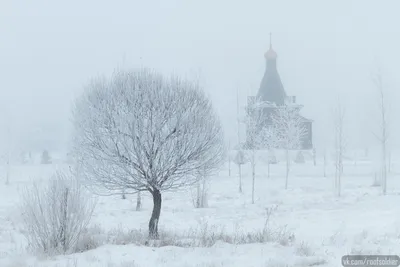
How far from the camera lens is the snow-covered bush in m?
11.2

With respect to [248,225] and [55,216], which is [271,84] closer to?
[248,225]

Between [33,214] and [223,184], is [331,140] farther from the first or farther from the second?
[33,214]

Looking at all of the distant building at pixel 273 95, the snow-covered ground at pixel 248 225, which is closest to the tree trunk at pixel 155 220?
the snow-covered ground at pixel 248 225

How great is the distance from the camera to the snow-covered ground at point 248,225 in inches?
392

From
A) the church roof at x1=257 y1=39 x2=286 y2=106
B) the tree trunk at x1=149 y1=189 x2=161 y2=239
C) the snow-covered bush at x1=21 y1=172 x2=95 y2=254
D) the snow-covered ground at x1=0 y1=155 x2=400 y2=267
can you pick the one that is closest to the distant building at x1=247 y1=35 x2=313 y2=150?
the church roof at x1=257 y1=39 x2=286 y2=106

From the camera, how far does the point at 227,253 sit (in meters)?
10.5

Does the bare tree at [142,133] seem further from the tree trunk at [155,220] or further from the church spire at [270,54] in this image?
the church spire at [270,54]

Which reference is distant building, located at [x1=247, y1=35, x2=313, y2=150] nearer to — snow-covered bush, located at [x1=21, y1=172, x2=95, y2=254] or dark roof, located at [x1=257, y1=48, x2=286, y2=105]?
dark roof, located at [x1=257, y1=48, x2=286, y2=105]

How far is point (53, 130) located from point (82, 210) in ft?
244

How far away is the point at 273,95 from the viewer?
2247 inches

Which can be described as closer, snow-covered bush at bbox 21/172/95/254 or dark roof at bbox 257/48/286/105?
snow-covered bush at bbox 21/172/95/254

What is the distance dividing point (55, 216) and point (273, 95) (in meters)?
47.9

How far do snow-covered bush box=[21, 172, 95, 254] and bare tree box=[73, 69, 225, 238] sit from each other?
195cm

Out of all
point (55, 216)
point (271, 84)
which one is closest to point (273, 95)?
point (271, 84)
